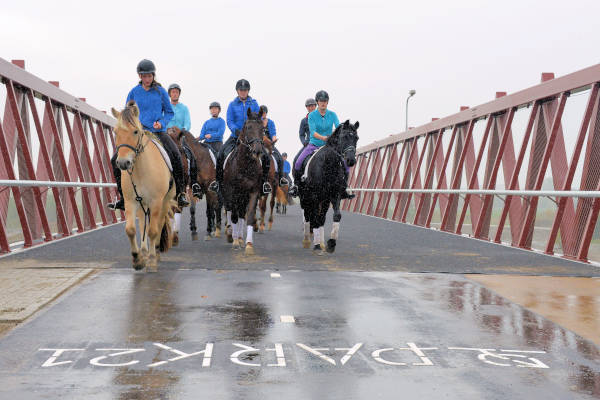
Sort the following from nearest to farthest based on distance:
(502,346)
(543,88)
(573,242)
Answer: (502,346) < (573,242) < (543,88)

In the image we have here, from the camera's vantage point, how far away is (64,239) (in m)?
14.4

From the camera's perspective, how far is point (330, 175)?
464 inches

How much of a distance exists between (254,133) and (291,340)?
6.08m

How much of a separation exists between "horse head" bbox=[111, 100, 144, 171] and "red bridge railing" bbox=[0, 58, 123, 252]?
251 centimetres

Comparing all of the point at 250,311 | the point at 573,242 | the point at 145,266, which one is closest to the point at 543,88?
the point at 573,242

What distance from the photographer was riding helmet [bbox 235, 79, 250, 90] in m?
12.6

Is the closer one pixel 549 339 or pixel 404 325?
pixel 549 339

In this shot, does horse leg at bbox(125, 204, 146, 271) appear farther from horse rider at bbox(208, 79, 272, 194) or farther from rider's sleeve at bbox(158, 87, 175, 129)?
horse rider at bbox(208, 79, 272, 194)

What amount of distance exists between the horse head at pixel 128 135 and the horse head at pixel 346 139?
3486mm

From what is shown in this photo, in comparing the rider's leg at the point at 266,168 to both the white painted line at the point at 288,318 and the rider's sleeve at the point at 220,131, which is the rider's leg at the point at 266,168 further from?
the white painted line at the point at 288,318

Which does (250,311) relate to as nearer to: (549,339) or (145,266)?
(549,339)

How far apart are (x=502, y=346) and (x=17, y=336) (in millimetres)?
3616

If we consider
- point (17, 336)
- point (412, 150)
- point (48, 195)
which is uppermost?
point (412, 150)

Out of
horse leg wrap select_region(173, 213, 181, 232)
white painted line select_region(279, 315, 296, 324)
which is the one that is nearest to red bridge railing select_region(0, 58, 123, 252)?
horse leg wrap select_region(173, 213, 181, 232)
